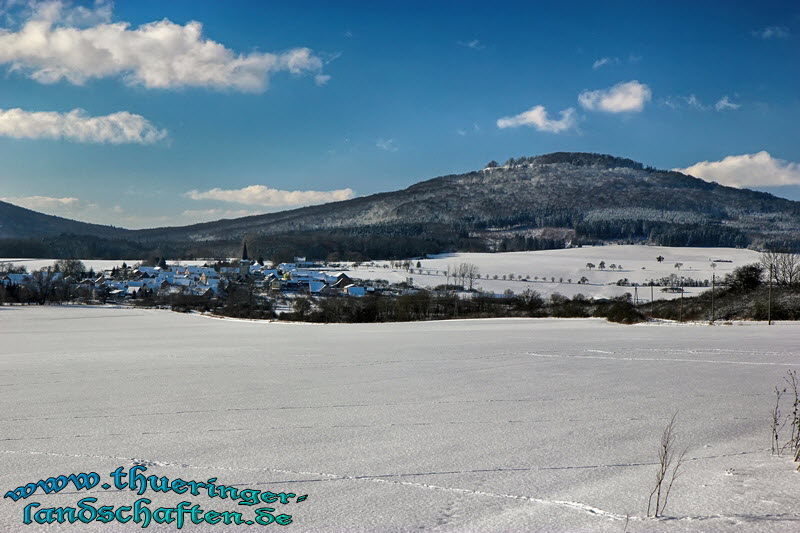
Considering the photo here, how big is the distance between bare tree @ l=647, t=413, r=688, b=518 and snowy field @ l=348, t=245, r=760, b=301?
65204 mm

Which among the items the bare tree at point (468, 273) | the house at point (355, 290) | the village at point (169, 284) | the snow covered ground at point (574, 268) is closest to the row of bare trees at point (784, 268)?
the snow covered ground at point (574, 268)

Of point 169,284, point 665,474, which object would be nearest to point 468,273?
point 169,284

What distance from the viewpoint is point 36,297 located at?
61219 mm

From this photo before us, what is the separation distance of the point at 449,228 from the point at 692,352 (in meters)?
183

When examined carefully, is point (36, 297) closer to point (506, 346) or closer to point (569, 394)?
point (506, 346)

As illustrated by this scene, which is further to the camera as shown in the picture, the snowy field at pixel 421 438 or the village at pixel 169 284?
the village at pixel 169 284

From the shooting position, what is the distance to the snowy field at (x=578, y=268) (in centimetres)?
8334

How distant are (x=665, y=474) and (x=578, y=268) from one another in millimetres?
106466

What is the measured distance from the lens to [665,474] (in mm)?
4832

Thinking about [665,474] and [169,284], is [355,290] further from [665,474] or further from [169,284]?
Result: [665,474]

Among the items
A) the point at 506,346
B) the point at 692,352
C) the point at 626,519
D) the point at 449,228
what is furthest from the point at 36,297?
the point at 449,228

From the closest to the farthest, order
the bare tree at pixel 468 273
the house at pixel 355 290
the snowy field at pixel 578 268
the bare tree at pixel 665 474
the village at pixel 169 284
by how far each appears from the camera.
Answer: the bare tree at pixel 665 474
the village at pixel 169 284
the house at pixel 355 290
the snowy field at pixel 578 268
the bare tree at pixel 468 273

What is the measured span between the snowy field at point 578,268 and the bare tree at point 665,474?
214ft

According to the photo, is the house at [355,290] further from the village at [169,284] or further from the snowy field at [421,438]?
the snowy field at [421,438]
